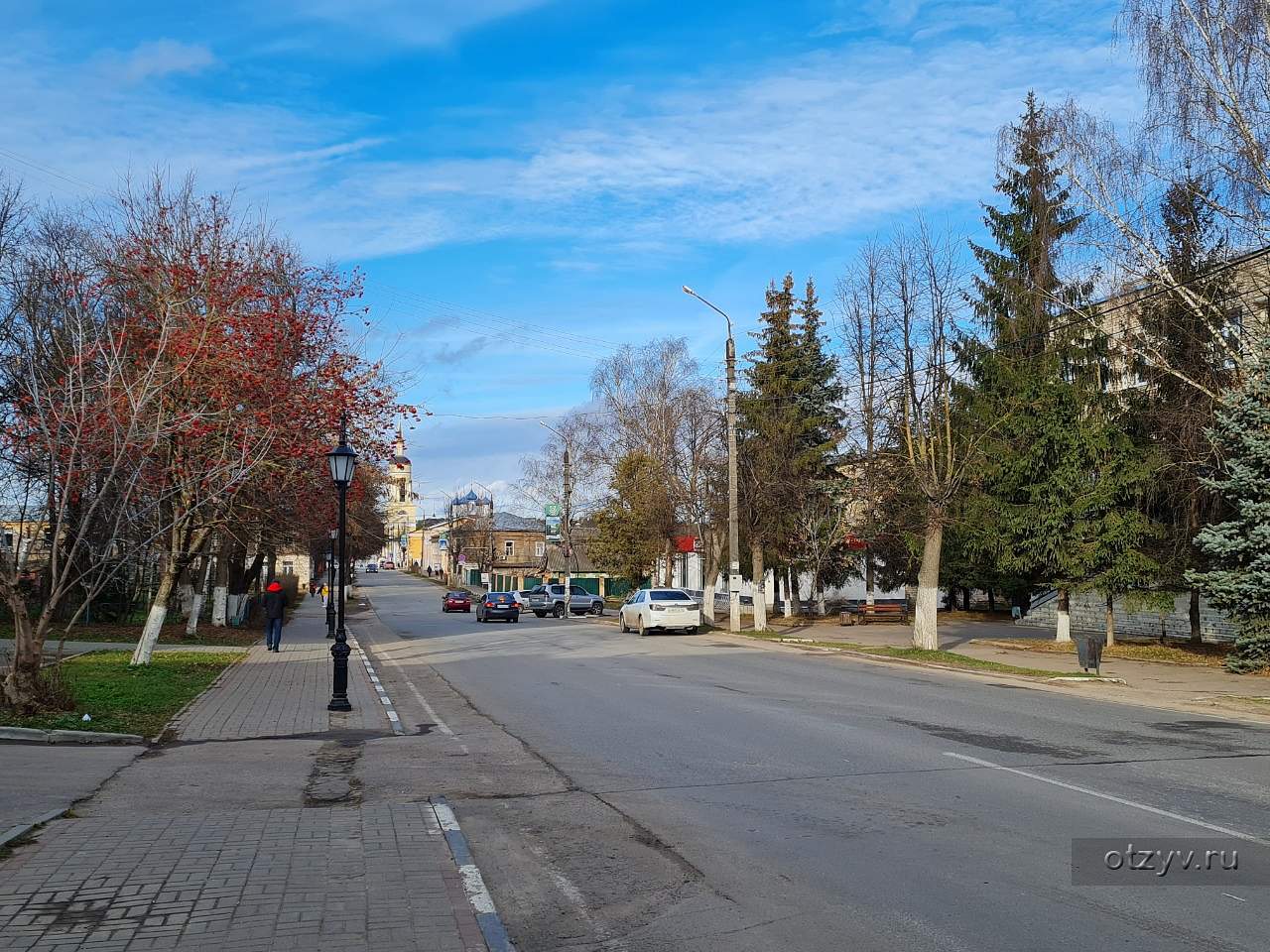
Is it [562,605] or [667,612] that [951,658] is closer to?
[667,612]

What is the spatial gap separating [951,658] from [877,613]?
21.2 meters

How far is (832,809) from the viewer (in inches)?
321

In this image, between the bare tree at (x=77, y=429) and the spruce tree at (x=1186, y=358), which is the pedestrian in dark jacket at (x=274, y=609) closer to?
the bare tree at (x=77, y=429)

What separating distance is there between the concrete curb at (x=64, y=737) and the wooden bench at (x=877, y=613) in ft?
111

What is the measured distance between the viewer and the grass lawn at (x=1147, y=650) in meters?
24.8

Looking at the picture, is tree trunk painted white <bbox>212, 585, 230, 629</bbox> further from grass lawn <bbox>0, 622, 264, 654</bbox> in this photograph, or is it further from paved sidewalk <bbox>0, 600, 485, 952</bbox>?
paved sidewalk <bbox>0, 600, 485, 952</bbox>

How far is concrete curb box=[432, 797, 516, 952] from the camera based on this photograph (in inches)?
206

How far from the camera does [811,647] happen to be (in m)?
28.6

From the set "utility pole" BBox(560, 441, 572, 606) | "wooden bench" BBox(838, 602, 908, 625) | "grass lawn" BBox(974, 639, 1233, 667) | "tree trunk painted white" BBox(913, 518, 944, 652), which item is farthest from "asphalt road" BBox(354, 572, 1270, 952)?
"utility pole" BBox(560, 441, 572, 606)

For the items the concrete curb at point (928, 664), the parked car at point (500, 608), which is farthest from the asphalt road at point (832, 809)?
the parked car at point (500, 608)

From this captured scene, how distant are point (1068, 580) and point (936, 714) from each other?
51.7 ft

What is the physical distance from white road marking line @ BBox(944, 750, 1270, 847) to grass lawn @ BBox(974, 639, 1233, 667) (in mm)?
16095

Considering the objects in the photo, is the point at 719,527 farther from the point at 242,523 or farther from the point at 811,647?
the point at 242,523

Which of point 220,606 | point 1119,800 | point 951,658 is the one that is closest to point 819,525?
point 951,658
